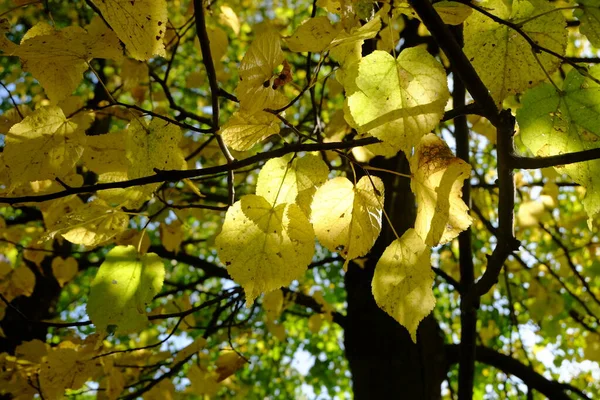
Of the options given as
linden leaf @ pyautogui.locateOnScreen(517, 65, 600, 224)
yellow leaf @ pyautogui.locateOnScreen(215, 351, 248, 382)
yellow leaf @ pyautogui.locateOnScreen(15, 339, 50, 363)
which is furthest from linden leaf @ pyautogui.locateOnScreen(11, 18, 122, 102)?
yellow leaf @ pyautogui.locateOnScreen(15, 339, 50, 363)

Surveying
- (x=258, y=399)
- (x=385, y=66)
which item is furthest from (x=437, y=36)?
A: (x=258, y=399)

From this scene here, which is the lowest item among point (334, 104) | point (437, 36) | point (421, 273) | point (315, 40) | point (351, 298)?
point (421, 273)

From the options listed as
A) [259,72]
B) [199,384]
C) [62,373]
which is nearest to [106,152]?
[259,72]

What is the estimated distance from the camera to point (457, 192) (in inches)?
33.5

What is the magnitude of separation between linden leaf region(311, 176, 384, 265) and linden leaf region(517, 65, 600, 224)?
30cm

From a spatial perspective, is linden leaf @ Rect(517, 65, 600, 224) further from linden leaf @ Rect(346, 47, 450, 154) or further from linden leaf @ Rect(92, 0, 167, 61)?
linden leaf @ Rect(92, 0, 167, 61)

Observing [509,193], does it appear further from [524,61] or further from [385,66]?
[385,66]

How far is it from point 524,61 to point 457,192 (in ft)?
0.88

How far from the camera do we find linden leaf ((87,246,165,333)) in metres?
1.14

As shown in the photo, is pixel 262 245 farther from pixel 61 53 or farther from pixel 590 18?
pixel 590 18

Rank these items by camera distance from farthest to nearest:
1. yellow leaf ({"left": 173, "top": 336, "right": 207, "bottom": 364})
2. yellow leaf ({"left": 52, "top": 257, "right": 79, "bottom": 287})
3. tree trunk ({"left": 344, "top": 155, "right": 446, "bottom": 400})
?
yellow leaf ({"left": 52, "top": 257, "right": 79, "bottom": 287}), tree trunk ({"left": 344, "top": 155, "right": 446, "bottom": 400}), yellow leaf ({"left": 173, "top": 336, "right": 207, "bottom": 364})

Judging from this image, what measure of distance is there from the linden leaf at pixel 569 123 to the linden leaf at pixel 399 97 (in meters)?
0.24

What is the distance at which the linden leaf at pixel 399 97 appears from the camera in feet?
2.40

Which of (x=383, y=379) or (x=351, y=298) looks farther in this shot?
(x=351, y=298)
